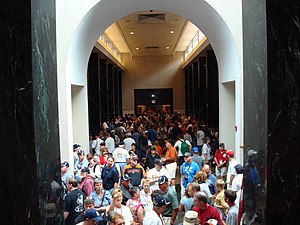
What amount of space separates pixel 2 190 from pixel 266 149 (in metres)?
2.86

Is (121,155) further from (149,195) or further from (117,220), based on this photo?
(117,220)

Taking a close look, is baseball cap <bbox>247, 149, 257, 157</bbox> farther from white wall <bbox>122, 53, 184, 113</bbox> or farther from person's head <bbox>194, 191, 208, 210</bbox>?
white wall <bbox>122, 53, 184, 113</bbox>

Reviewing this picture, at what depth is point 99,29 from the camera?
1163 cm

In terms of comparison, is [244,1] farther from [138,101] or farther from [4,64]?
[138,101]

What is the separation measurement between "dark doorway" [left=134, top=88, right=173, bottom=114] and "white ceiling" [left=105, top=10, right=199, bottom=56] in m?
3.43

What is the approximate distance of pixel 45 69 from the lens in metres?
4.39

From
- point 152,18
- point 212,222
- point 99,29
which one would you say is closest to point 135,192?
point 212,222

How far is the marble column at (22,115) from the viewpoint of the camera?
3.99 meters

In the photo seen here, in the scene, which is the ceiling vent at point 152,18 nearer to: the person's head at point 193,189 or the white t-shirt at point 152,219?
the person's head at point 193,189

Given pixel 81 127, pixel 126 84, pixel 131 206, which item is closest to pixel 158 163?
pixel 131 206

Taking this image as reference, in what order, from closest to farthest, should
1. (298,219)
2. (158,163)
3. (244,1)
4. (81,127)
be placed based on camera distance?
(298,219)
(244,1)
(158,163)
(81,127)

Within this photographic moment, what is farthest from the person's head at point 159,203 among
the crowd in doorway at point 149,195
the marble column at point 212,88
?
the marble column at point 212,88

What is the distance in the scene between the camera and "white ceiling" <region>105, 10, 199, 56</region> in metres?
17.8

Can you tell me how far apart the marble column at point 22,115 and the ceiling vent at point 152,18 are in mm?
13372
